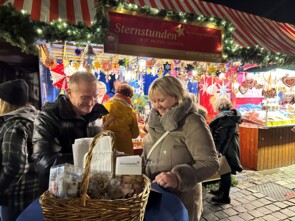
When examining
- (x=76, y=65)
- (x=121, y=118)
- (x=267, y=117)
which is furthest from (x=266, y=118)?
(x=76, y=65)

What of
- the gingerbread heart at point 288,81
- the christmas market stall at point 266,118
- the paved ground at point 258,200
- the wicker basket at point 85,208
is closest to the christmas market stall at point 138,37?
the christmas market stall at point 266,118

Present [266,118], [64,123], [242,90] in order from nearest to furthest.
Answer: [64,123], [266,118], [242,90]

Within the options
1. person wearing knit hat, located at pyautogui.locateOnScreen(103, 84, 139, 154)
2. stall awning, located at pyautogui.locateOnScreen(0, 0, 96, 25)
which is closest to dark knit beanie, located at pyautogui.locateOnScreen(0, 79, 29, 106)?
stall awning, located at pyautogui.locateOnScreen(0, 0, 96, 25)

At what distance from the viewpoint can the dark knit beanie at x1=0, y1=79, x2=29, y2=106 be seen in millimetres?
2055

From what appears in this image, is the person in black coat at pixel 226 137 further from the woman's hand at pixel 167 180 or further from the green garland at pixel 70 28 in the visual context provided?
the woman's hand at pixel 167 180

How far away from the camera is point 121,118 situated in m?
3.44

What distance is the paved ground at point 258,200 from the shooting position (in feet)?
11.7

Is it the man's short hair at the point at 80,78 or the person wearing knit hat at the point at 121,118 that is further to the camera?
the person wearing knit hat at the point at 121,118

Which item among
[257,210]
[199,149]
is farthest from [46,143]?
[257,210]

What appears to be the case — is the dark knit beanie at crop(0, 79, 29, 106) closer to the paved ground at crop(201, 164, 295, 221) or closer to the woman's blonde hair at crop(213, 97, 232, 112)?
the paved ground at crop(201, 164, 295, 221)

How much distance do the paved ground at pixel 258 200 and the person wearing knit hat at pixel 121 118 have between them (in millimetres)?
1678

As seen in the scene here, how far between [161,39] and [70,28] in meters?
1.25

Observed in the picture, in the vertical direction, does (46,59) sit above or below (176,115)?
above

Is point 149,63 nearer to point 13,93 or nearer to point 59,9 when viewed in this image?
point 59,9
